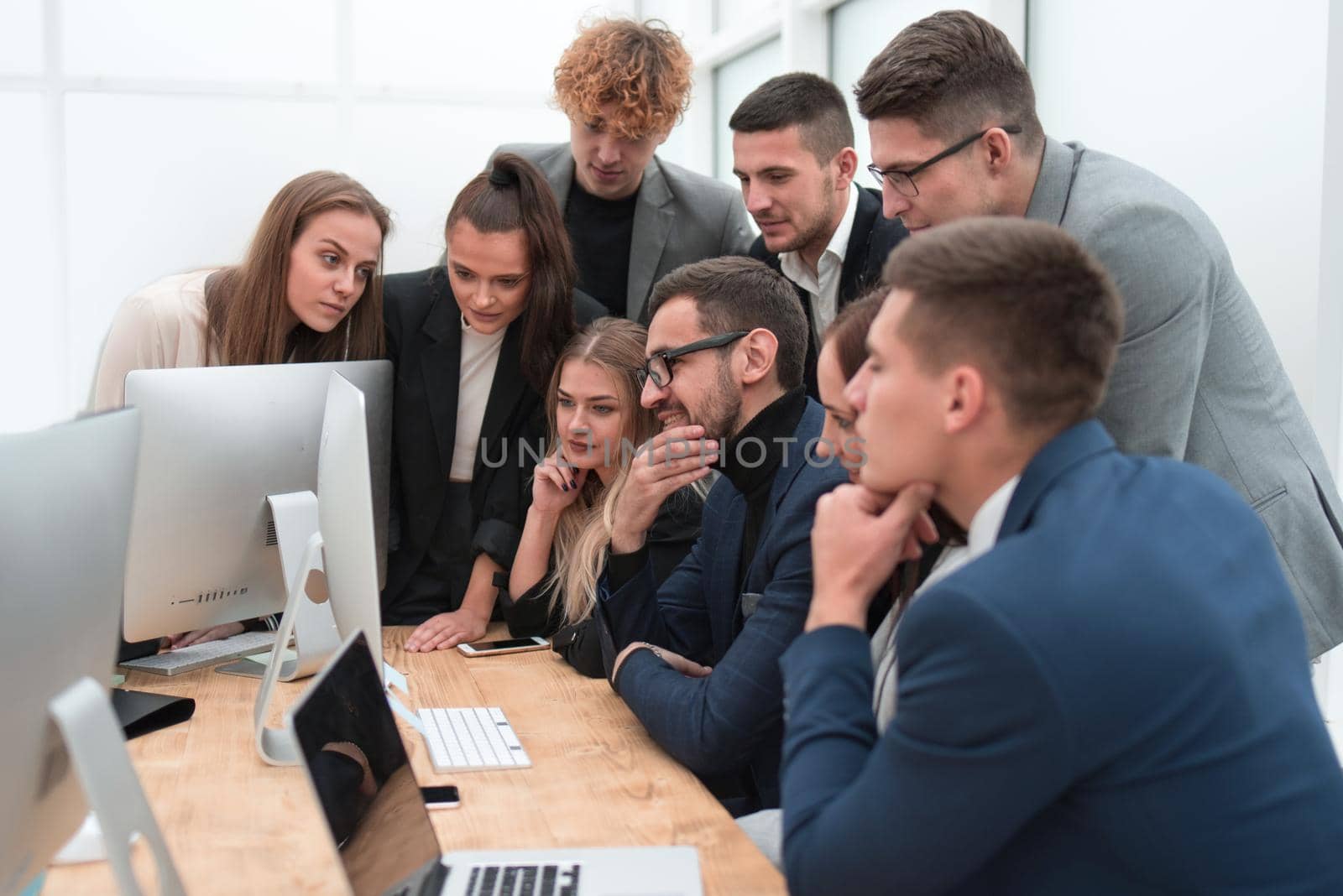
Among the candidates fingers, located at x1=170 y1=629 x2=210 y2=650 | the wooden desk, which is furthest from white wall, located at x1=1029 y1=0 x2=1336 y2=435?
fingers, located at x1=170 y1=629 x2=210 y2=650

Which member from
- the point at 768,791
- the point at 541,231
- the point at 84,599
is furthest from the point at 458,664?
the point at 84,599

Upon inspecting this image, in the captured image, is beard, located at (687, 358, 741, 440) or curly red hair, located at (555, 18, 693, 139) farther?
curly red hair, located at (555, 18, 693, 139)

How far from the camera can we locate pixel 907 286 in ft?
3.83

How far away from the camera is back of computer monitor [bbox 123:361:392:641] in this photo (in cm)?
184

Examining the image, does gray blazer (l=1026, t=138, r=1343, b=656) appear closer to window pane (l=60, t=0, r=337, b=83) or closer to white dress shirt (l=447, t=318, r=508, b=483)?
white dress shirt (l=447, t=318, r=508, b=483)

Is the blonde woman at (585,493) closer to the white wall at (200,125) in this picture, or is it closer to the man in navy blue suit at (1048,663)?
the man in navy blue suit at (1048,663)

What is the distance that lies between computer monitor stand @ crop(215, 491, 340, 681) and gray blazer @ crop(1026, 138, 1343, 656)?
130 cm

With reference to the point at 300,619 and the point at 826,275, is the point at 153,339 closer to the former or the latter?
the point at 300,619

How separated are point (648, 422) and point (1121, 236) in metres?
1.11

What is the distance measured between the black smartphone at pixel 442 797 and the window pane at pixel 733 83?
3.72 meters

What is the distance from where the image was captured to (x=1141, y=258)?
178 centimetres

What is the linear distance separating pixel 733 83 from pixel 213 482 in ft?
13.4

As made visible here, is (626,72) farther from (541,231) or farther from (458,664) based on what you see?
(458,664)

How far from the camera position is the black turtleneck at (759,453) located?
1972 millimetres
